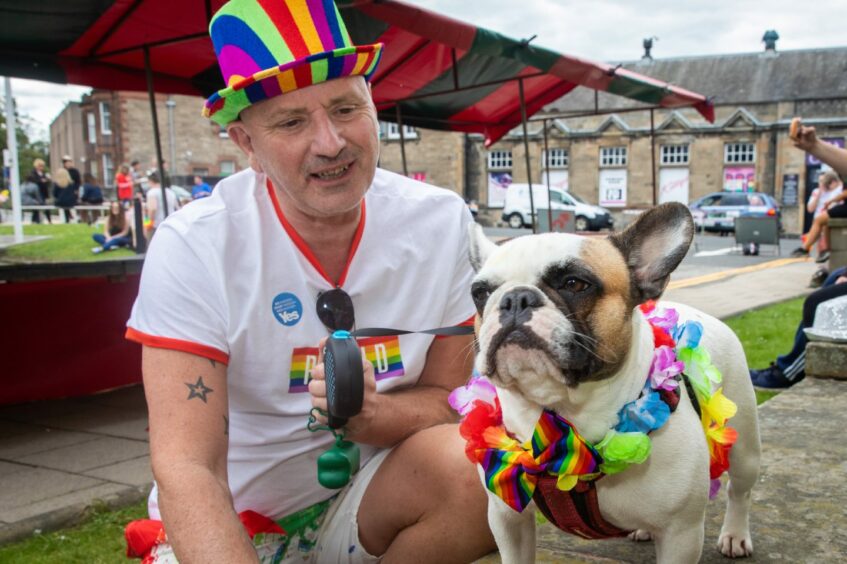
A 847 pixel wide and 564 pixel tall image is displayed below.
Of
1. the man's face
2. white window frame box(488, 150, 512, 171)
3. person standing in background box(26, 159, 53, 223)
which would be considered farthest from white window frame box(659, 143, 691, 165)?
the man's face

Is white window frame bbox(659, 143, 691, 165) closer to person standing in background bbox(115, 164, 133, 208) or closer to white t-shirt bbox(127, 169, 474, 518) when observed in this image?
person standing in background bbox(115, 164, 133, 208)

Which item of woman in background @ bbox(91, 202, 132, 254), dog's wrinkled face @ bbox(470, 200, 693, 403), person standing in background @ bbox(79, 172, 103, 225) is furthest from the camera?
person standing in background @ bbox(79, 172, 103, 225)

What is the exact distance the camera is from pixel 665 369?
1.86m

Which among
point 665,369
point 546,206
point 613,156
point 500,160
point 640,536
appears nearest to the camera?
point 665,369

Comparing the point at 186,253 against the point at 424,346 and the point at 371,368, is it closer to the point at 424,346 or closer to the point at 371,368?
the point at 371,368

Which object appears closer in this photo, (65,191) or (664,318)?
(664,318)

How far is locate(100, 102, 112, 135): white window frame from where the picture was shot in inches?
1895

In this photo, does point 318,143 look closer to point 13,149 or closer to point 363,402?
point 363,402

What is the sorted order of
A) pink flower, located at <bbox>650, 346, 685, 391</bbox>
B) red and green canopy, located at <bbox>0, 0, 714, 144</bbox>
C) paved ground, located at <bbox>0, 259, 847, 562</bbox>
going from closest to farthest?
1. pink flower, located at <bbox>650, 346, 685, 391</bbox>
2. paved ground, located at <bbox>0, 259, 847, 562</bbox>
3. red and green canopy, located at <bbox>0, 0, 714, 144</bbox>

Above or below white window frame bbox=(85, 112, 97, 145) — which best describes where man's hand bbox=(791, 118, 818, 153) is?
below

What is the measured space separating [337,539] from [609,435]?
3.03 feet

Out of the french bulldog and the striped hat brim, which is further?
the striped hat brim

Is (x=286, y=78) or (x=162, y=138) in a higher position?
(x=162, y=138)

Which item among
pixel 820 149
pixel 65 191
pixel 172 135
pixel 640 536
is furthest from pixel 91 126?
pixel 640 536
